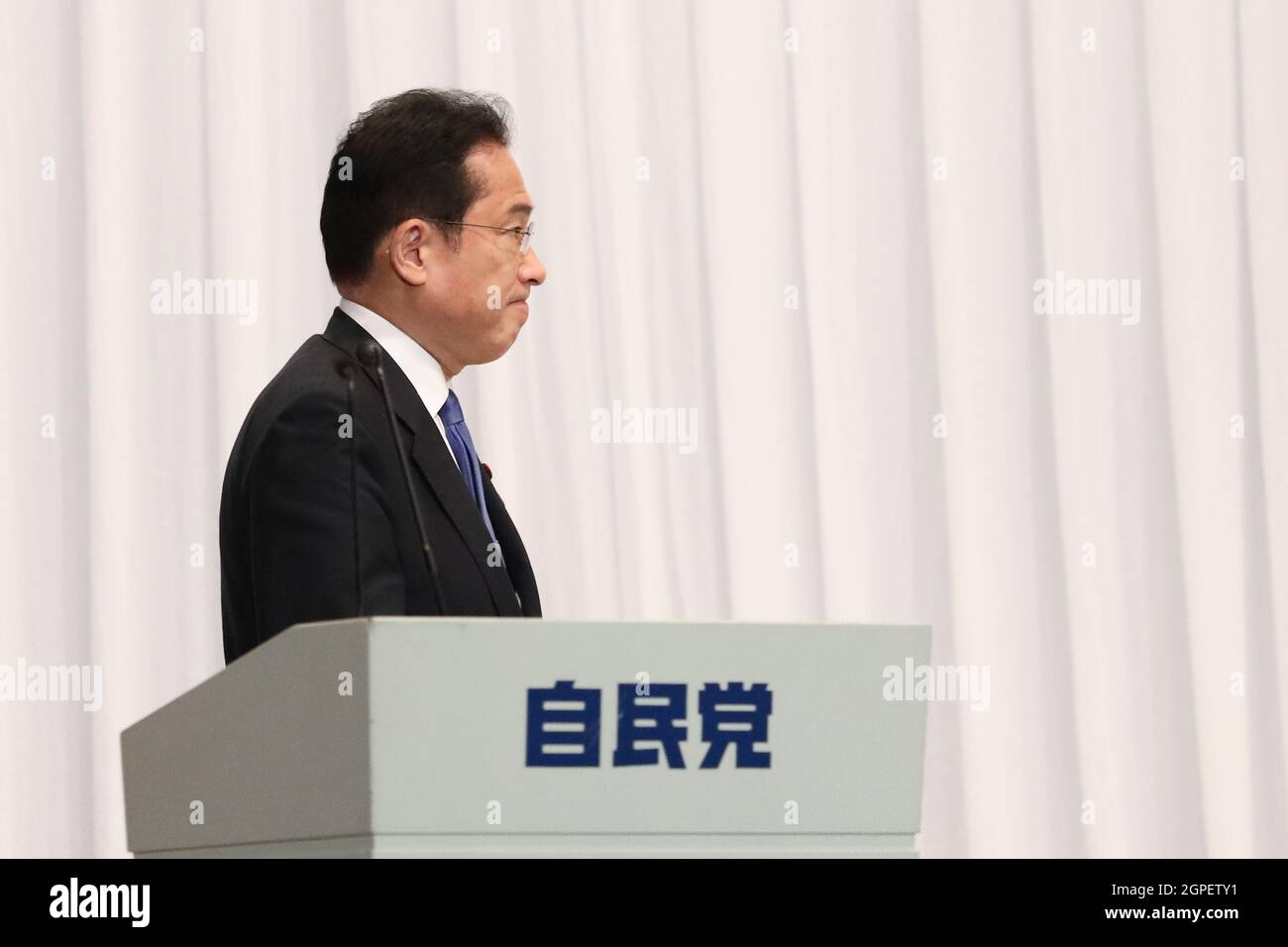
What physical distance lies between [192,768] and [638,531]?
230cm

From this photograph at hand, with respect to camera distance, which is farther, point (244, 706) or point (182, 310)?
point (182, 310)

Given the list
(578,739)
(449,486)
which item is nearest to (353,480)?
(449,486)

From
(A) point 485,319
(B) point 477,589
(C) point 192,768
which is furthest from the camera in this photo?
(A) point 485,319

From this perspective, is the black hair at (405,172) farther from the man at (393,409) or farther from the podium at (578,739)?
the podium at (578,739)

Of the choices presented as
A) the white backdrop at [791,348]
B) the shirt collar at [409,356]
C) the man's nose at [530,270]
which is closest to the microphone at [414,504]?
the shirt collar at [409,356]

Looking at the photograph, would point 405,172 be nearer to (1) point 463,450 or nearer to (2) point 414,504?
(1) point 463,450

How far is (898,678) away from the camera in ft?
4.12

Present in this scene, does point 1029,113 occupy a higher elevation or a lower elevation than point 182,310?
higher

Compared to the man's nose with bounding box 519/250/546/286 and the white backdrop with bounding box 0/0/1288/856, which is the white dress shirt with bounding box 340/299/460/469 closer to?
the man's nose with bounding box 519/250/546/286

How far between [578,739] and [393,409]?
0.53 m

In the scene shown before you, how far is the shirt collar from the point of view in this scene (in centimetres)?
197

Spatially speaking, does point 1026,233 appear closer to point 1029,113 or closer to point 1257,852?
point 1029,113

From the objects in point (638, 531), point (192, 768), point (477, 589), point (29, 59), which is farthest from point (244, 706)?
point (29, 59)

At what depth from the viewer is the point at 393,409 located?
5.28 ft
